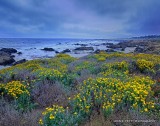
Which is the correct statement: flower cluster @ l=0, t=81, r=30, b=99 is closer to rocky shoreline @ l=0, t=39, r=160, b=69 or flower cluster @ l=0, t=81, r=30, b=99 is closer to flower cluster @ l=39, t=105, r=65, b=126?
flower cluster @ l=39, t=105, r=65, b=126

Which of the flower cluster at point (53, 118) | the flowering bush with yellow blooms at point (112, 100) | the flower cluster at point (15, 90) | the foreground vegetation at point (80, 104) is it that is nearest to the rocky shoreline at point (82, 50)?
the flower cluster at point (15, 90)

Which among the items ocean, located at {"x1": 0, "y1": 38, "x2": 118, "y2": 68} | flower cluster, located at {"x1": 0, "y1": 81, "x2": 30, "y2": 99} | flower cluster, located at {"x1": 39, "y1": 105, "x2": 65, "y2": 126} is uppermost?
flower cluster, located at {"x1": 0, "y1": 81, "x2": 30, "y2": 99}

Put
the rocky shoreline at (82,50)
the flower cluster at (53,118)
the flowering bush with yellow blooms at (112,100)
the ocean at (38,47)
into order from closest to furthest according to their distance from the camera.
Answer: the flower cluster at (53,118) → the flowering bush with yellow blooms at (112,100) → the rocky shoreline at (82,50) → the ocean at (38,47)

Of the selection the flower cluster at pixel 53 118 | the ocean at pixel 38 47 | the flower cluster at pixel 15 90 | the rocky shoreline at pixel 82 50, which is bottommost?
the ocean at pixel 38 47

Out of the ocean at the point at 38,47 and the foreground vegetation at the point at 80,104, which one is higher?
the foreground vegetation at the point at 80,104

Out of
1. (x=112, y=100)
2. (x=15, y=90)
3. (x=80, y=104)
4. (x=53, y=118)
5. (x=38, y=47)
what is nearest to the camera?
(x=53, y=118)

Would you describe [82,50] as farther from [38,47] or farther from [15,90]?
[15,90]

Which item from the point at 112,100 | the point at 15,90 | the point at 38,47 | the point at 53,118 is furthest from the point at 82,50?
the point at 53,118

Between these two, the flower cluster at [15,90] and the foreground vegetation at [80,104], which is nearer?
the foreground vegetation at [80,104]

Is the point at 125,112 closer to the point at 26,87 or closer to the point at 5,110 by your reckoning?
the point at 5,110

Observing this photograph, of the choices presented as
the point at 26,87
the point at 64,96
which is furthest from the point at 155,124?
the point at 26,87

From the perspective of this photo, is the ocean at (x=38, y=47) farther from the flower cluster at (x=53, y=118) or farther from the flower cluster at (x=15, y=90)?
the flower cluster at (x=53, y=118)

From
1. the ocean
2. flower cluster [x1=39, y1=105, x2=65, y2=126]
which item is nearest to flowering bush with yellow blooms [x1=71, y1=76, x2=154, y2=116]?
flower cluster [x1=39, y1=105, x2=65, y2=126]

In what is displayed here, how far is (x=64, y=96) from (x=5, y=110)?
2042mm
